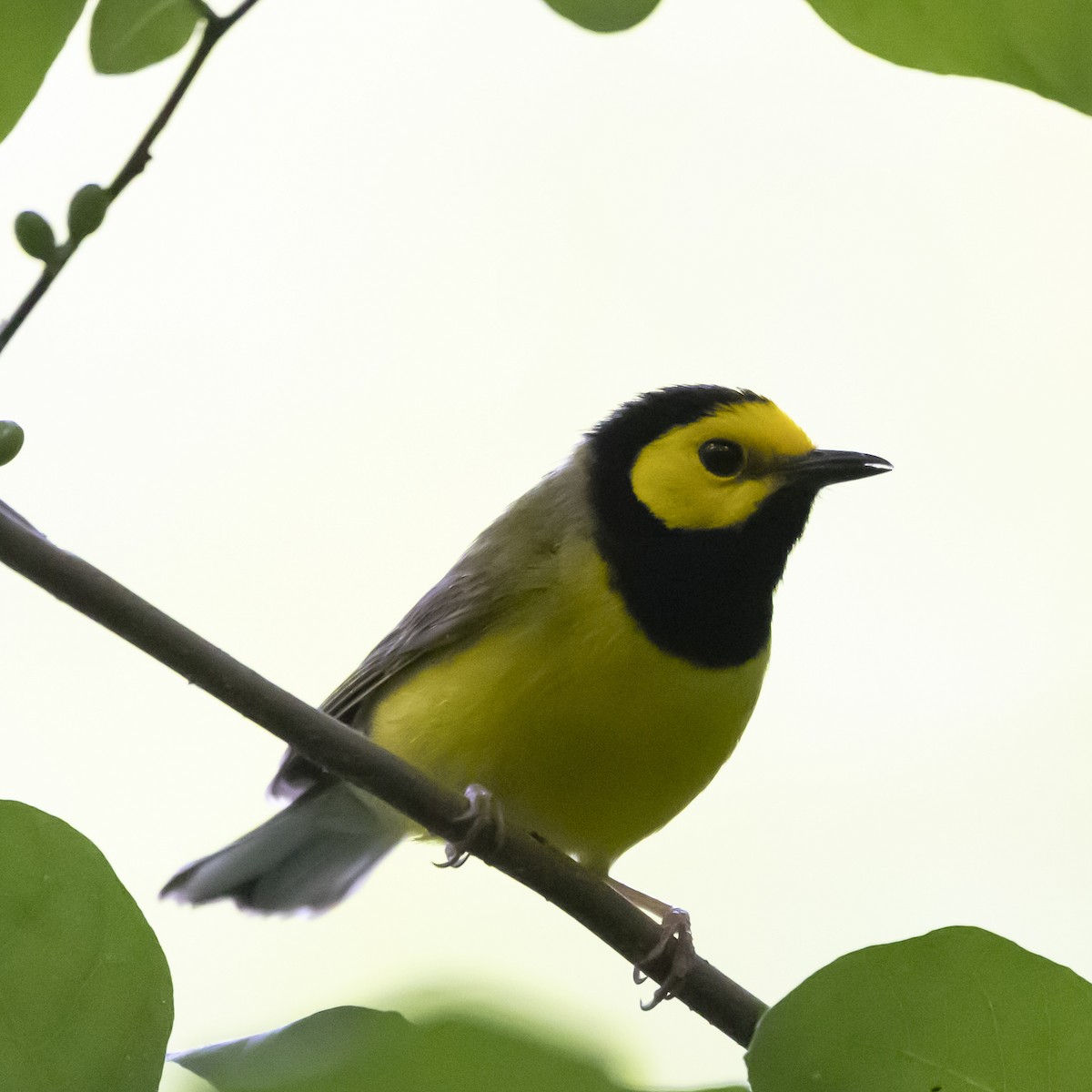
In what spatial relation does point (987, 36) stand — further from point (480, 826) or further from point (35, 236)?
point (480, 826)

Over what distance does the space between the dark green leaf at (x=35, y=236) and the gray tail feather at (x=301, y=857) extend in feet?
4.38

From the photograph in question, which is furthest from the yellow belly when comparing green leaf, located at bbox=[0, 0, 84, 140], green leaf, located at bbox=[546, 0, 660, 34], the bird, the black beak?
green leaf, located at bbox=[0, 0, 84, 140]

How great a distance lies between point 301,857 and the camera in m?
2.13

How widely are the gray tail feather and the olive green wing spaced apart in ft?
0.35

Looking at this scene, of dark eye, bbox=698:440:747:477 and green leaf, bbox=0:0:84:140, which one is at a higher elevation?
dark eye, bbox=698:440:747:477

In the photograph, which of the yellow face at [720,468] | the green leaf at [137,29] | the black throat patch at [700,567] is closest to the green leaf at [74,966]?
the green leaf at [137,29]

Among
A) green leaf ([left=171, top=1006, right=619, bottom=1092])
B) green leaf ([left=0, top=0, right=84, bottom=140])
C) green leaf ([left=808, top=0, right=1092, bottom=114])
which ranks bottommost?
green leaf ([left=171, top=1006, right=619, bottom=1092])

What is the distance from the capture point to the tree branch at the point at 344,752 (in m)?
0.83

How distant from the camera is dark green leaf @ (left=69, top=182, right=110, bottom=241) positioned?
79 centimetres

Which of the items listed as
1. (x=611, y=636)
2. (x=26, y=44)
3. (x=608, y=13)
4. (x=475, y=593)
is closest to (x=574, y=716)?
(x=611, y=636)

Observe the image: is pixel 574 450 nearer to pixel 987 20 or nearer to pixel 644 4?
pixel 644 4

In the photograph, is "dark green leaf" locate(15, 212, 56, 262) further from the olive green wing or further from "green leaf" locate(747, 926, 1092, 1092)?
the olive green wing

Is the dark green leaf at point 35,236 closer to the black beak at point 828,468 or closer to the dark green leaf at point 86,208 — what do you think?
the dark green leaf at point 86,208

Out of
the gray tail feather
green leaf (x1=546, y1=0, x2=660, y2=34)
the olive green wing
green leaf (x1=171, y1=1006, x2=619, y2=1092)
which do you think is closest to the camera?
green leaf (x1=171, y1=1006, x2=619, y2=1092)
